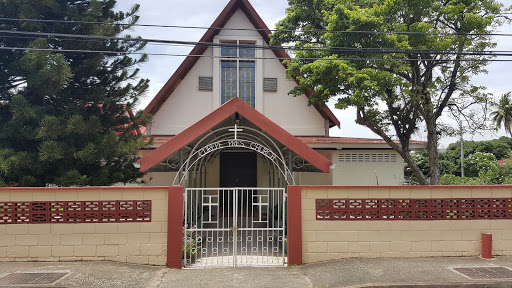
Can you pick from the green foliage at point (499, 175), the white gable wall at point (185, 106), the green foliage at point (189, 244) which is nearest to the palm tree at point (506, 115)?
the green foliage at point (499, 175)

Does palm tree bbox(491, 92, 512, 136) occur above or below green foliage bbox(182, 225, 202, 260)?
above

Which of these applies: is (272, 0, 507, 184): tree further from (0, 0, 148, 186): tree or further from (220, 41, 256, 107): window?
(0, 0, 148, 186): tree

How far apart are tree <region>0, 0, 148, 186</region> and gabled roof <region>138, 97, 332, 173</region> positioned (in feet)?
9.77

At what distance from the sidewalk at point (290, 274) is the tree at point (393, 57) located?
5072mm

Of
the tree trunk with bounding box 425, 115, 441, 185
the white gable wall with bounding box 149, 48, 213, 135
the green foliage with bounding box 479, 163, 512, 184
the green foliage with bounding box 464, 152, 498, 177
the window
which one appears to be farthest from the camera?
the green foliage with bounding box 464, 152, 498, 177

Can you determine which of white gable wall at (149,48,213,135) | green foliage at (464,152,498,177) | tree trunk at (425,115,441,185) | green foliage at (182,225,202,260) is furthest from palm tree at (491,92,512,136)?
green foliage at (182,225,202,260)

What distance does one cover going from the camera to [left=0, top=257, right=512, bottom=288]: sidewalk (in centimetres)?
591

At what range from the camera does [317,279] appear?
612cm

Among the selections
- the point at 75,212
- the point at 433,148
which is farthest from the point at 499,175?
Result: the point at 75,212

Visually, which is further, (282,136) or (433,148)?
(433,148)

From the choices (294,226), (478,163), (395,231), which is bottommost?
(395,231)

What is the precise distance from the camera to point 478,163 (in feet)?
84.1

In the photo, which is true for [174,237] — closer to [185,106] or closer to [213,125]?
[213,125]

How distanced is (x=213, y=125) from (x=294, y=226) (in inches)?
93.5
